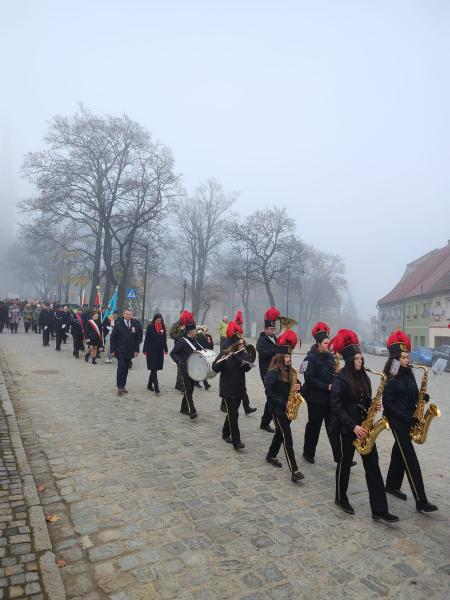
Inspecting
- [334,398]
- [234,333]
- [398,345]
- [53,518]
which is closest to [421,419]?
[398,345]

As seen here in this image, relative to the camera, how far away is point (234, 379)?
655 cm

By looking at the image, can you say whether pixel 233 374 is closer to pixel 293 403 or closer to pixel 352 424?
pixel 293 403

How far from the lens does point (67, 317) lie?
18250mm

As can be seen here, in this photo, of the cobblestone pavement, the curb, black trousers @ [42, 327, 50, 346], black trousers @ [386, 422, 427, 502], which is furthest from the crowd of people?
black trousers @ [42, 327, 50, 346]

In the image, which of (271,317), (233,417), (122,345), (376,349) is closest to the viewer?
(233,417)

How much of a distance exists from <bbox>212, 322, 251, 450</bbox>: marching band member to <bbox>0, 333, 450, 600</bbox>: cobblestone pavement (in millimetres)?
347

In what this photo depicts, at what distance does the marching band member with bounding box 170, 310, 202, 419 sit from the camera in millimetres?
8125

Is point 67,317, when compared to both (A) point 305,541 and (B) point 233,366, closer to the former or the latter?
(B) point 233,366

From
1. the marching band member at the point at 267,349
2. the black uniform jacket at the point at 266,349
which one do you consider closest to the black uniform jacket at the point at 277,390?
the marching band member at the point at 267,349

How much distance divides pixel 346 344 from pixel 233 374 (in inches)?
86.1

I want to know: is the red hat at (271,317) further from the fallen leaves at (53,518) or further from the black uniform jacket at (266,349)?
the fallen leaves at (53,518)

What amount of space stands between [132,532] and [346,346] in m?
2.92

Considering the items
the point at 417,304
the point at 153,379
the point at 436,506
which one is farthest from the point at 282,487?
the point at 417,304

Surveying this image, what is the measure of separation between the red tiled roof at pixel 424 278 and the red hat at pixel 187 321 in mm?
36433
